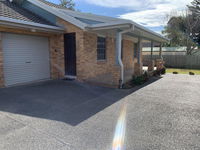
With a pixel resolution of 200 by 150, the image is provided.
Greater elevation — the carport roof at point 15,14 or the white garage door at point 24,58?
the carport roof at point 15,14

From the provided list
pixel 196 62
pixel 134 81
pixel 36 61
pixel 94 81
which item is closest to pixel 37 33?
pixel 36 61

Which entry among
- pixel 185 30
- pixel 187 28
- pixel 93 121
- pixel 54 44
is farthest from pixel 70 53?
pixel 185 30

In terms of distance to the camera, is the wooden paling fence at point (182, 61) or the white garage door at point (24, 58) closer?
the white garage door at point (24, 58)

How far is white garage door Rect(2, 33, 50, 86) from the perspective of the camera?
6.83 meters

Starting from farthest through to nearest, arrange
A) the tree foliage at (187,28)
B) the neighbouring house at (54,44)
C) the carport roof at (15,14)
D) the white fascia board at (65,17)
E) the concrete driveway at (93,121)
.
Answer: the tree foliage at (187,28)
the white fascia board at (65,17)
the neighbouring house at (54,44)
the carport roof at (15,14)
the concrete driveway at (93,121)

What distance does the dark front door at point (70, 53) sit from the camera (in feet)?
26.3

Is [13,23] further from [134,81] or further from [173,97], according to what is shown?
[173,97]

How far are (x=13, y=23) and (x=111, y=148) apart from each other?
6.07 meters

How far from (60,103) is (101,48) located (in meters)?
5.55

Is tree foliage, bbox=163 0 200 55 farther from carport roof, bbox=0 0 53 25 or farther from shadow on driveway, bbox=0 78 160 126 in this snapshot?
carport roof, bbox=0 0 53 25

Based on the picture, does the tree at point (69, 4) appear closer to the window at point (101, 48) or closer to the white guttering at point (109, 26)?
the window at point (101, 48)

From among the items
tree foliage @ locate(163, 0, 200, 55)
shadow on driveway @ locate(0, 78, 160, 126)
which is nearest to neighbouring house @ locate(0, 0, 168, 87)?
shadow on driveway @ locate(0, 78, 160, 126)

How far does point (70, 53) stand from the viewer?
26.9ft

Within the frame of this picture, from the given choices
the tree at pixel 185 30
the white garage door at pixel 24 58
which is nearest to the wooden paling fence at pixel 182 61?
Answer: the tree at pixel 185 30
